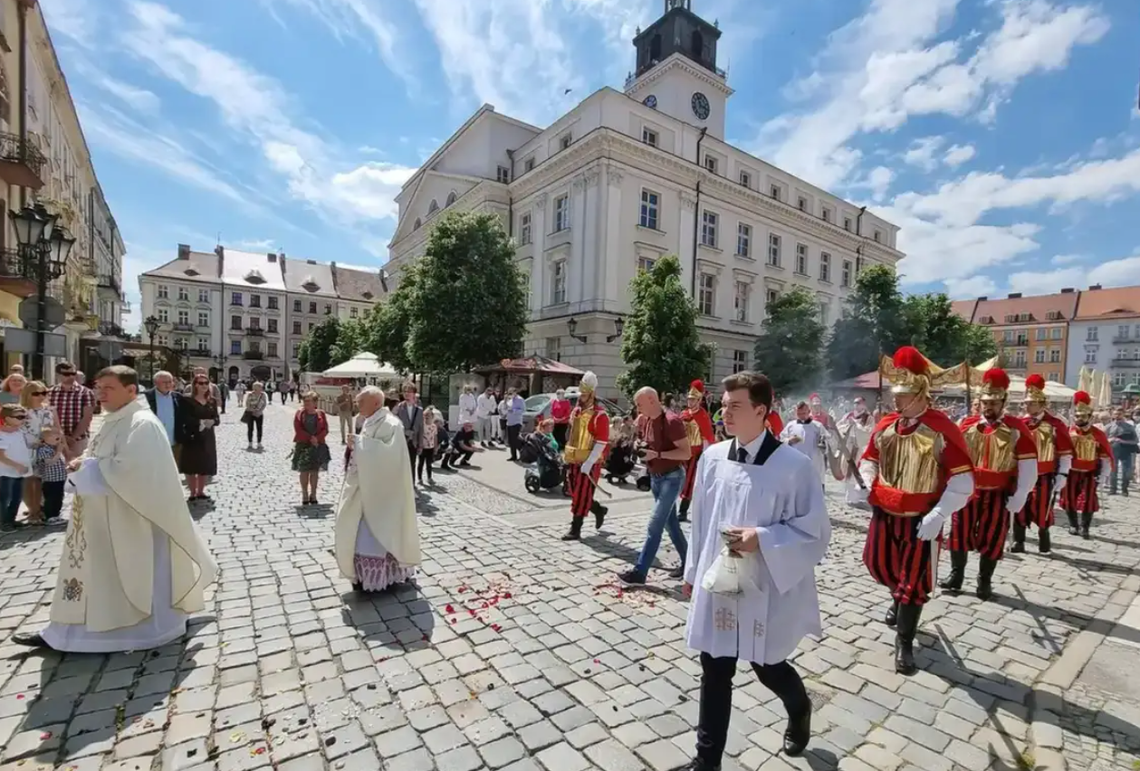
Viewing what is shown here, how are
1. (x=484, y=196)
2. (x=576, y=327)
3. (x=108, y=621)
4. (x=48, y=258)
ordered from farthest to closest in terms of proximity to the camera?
(x=484, y=196), (x=576, y=327), (x=48, y=258), (x=108, y=621)

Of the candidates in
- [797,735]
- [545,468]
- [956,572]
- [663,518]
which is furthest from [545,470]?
[797,735]

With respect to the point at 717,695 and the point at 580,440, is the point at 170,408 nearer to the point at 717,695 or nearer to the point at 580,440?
the point at 580,440

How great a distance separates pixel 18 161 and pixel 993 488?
23.3 m

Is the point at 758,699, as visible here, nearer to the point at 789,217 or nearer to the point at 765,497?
the point at 765,497

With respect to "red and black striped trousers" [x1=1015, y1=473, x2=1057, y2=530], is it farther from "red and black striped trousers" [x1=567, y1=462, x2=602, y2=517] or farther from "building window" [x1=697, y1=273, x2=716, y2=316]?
"building window" [x1=697, y1=273, x2=716, y2=316]

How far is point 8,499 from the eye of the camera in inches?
265

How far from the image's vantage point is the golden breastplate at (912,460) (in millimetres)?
3732

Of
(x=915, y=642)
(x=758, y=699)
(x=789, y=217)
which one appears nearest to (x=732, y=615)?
(x=758, y=699)

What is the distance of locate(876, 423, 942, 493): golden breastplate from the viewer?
3732 millimetres

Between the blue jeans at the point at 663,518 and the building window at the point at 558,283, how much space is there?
24626 mm

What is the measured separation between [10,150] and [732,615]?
76.8 ft

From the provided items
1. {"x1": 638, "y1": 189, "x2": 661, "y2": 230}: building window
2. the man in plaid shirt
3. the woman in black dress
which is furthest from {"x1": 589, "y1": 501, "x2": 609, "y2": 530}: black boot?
{"x1": 638, "y1": 189, "x2": 661, "y2": 230}: building window

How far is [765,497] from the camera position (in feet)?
8.36

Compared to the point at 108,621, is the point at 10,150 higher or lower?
higher
